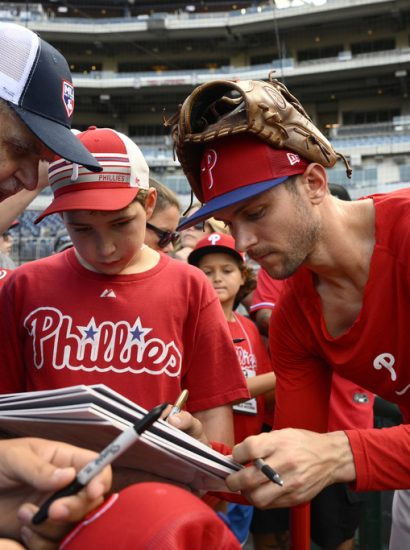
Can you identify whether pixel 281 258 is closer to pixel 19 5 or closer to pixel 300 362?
pixel 300 362

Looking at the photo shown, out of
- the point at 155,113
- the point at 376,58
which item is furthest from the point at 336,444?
the point at 155,113

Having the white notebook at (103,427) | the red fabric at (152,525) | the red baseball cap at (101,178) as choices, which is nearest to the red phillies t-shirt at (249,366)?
the red baseball cap at (101,178)

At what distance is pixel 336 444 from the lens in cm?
121

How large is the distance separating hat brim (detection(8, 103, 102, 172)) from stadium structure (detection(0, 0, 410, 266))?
22.9 meters

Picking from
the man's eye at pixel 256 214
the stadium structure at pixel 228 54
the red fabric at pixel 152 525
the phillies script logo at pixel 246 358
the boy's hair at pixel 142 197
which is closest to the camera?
the red fabric at pixel 152 525

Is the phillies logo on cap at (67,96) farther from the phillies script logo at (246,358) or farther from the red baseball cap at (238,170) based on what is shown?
the phillies script logo at (246,358)

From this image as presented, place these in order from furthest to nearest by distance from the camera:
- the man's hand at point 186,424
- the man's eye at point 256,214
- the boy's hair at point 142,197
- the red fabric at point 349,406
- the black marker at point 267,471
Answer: the red fabric at point 349,406 → the boy's hair at point 142,197 → the man's eye at point 256,214 → the man's hand at point 186,424 → the black marker at point 267,471

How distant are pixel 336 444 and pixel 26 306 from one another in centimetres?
83

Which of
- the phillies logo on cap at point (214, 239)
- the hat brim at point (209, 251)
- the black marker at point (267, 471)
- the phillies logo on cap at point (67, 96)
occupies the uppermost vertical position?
the phillies logo on cap at point (67, 96)

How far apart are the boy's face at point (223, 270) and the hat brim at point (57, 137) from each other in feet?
5.08

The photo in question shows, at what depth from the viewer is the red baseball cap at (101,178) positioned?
148 centimetres

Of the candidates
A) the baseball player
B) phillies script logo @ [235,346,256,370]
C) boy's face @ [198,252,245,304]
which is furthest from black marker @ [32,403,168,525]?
boy's face @ [198,252,245,304]

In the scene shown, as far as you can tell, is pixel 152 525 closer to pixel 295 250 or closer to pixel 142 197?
pixel 295 250

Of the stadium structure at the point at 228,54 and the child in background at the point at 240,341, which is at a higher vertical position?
the stadium structure at the point at 228,54
